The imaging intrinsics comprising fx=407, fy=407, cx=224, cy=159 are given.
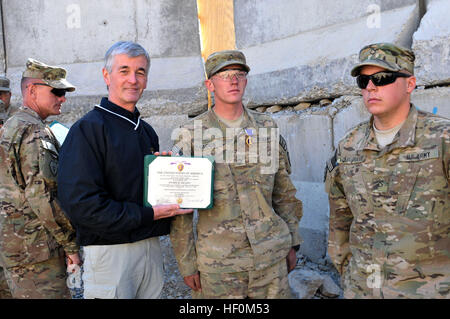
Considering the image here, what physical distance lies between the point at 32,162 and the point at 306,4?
284 centimetres

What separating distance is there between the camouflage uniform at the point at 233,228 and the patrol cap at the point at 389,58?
0.82m

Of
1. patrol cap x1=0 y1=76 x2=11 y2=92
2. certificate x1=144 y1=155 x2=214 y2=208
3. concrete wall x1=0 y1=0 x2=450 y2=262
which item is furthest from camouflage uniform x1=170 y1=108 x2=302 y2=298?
patrol cap x1=0 y1=76 x2=11 y2=92

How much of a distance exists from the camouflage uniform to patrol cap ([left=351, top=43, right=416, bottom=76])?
0.82 metres

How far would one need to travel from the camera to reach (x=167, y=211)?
85.5 inches

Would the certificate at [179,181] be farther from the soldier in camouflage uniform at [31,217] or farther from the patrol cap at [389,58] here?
the patrol cap at [389,58]

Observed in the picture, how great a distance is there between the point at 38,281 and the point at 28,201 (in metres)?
0.50

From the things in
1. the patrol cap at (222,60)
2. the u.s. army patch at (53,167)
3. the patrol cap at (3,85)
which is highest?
the patrol cap at (3,85)

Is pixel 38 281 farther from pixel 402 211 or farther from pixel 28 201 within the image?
pixel 402 211

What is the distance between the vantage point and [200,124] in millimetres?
2484
